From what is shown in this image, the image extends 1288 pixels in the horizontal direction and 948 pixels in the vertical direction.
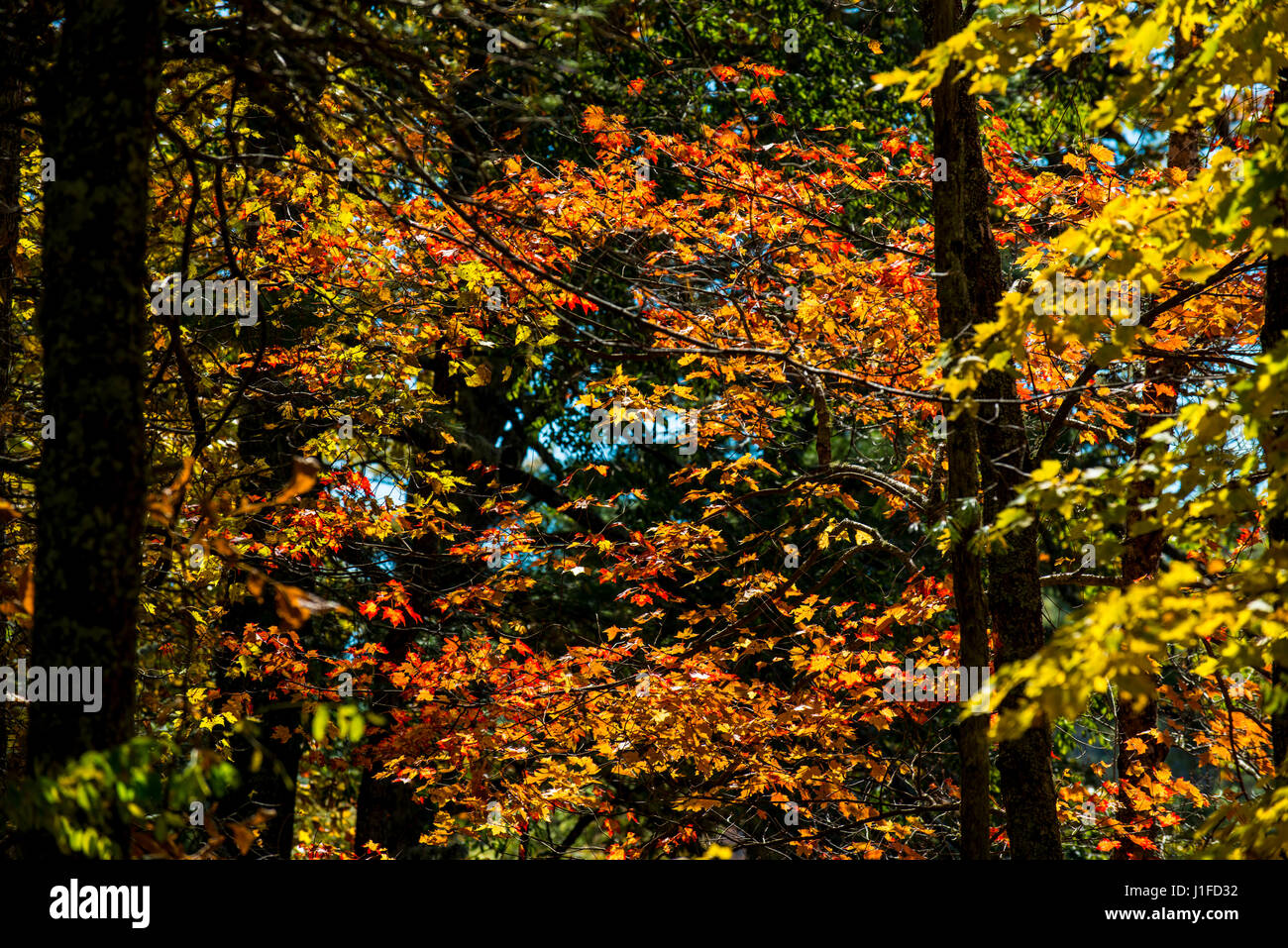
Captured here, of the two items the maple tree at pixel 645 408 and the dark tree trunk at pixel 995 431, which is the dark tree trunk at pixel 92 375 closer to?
the maple tree at pixel 645 408

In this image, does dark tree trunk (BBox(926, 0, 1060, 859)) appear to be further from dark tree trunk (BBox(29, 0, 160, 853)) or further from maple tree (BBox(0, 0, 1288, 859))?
dark tree trunk (BBox(29, 0, 160, 853))

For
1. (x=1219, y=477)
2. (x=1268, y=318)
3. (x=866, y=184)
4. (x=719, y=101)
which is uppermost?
(x=719, y=101)

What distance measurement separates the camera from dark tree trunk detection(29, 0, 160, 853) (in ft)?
10.6

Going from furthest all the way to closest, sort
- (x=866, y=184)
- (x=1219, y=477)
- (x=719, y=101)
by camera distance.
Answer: (x=719, y=101), (x=866, y=184), (x=1219, y=477)

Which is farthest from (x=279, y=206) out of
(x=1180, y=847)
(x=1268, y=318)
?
(x=1180, y=847)

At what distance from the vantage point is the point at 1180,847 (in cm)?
1023

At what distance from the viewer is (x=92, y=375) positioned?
3.26 meters

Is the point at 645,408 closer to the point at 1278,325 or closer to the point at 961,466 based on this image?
the point at 961,466

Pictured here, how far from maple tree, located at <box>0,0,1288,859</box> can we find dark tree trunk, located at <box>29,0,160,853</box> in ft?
0.05

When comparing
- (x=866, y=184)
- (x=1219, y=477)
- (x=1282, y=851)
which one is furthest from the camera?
(x=866, y=184)

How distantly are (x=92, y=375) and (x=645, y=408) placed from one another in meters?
5.36

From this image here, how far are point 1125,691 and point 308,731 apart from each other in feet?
26.3
